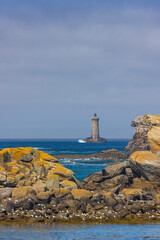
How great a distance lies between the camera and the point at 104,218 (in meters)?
25.2

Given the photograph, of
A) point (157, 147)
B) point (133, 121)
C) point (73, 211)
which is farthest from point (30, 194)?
point (133, 121)

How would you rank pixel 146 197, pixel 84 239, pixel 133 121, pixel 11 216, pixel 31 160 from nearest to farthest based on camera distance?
pixel 84 239
pixel 11 216
pixel 146 197
pixel 31 160
pixel 133 121

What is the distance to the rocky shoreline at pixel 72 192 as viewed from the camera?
83.0ft

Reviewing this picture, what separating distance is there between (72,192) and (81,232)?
24.5ft

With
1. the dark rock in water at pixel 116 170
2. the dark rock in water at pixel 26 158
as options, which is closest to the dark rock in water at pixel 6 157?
the dark rock in water at pixel 26 158

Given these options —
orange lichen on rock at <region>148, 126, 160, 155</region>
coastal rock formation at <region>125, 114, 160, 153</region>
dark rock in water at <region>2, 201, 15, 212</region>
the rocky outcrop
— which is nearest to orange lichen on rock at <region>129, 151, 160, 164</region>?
orange lichen on rock at <region>148, 126, 160, 155</region>

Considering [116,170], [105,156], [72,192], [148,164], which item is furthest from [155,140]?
[105,156]

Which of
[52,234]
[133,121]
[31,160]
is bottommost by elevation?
[52,234]

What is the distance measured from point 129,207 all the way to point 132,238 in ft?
20.1

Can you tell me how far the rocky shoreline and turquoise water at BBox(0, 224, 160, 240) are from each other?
1530 millimetres

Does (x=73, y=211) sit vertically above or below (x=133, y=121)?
below

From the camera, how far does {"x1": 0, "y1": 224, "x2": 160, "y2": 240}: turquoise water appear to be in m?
20.6

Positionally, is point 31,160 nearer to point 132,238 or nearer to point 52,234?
point 52,234

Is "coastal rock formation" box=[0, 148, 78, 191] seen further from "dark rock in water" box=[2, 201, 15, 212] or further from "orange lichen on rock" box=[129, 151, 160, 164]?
"orange lichen on rock" box=[129, 151, 160, 164]
